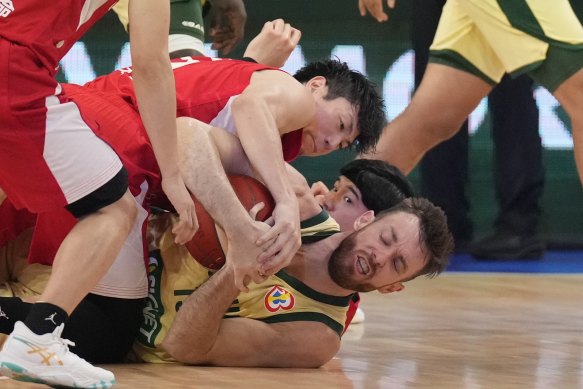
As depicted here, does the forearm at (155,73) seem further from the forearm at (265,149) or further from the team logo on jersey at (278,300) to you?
the team logo on jersey at (278,300)

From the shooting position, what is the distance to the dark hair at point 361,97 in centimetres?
424

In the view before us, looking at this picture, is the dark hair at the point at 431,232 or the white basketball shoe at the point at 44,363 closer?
the white basketball shoe at the point at 44,363

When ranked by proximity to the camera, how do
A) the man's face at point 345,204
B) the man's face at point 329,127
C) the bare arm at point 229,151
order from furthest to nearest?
the man's face at point 345,204, the man's face at point 329,127, the bare arm at point 229,151

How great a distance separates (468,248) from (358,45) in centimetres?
130

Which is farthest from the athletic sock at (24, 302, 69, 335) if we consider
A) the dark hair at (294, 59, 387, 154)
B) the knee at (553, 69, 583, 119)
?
the knee at (553, 69, 583, 119)

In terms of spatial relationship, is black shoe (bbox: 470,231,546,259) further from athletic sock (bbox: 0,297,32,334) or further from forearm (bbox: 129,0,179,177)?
forearm (bbox: 129,0,179,177)

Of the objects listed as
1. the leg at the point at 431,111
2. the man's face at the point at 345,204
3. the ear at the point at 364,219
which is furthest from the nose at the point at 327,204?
the leg at the point at 431,111

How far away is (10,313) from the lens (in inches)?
145

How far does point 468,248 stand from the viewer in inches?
298

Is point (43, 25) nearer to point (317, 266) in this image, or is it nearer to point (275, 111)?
point (275, 111)

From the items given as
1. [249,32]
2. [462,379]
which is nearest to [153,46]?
[462,379]

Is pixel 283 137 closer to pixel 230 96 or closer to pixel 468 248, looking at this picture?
pixel 230 96

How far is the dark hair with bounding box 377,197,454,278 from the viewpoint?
400 centimetres

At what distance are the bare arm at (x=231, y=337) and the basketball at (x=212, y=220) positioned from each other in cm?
12
